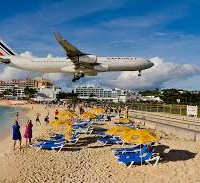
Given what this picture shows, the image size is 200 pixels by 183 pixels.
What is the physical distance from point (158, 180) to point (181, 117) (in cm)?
2494

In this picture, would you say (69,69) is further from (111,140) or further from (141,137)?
(141,137)

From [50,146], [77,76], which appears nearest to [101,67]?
[77,76]

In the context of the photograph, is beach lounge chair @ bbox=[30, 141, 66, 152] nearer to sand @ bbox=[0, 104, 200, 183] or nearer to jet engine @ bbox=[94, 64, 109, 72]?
sand @ bbox=[0, 104, 200, 183]

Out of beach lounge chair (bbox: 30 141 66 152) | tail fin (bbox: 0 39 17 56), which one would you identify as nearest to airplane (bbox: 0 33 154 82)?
tail fin (bbox: 0 39 17 56)

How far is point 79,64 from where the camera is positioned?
48.0 metres

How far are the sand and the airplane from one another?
87.1ft

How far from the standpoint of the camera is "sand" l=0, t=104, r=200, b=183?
1415cm

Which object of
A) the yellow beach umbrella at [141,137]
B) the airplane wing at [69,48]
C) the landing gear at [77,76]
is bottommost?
the yellow beach umbrella at [141,137]

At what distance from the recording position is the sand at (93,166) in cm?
1415

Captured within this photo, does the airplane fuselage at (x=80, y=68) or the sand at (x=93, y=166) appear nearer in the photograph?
the sand at (x=93, y=166)

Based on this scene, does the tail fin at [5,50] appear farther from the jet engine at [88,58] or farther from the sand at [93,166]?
the sand at [93,166]

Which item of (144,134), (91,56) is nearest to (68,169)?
(144,134)

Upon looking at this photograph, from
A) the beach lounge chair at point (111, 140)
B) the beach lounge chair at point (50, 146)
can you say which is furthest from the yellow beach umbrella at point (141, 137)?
the beach lounge chair at point (111, 140)

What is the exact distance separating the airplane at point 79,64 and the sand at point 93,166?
1045 inches
